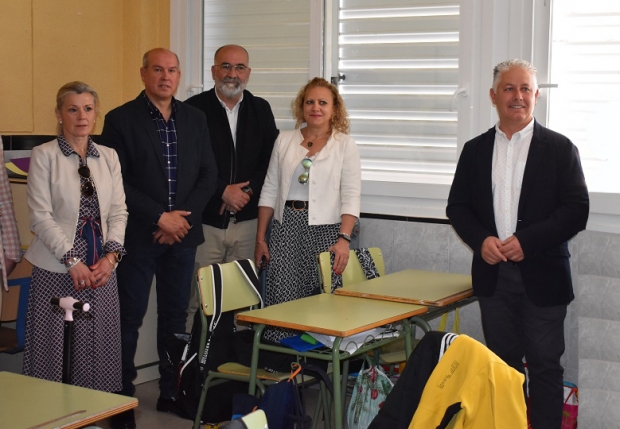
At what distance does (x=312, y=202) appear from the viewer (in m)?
4.48

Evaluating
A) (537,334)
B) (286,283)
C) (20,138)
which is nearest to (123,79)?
(20,138)

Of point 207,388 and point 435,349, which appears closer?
point 435,349

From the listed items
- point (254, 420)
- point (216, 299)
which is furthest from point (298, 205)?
point (254, 420)

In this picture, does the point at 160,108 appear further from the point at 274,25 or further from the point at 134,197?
the point at 274,25

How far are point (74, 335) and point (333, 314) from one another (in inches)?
47.5

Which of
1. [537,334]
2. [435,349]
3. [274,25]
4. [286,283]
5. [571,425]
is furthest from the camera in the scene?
[274,25]

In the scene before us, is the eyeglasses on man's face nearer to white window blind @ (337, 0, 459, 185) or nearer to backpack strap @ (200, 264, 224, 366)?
white window blind @ (337, 0, 459, 185)

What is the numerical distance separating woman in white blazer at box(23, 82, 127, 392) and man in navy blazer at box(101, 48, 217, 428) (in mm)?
369

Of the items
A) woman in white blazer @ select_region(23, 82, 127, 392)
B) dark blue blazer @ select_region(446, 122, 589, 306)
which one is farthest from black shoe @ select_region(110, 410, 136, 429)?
dark blue blazer @ select_region(446, 122, 589, 306)

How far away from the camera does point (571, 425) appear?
13.7 feet

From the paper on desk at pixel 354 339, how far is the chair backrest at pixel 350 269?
512mm

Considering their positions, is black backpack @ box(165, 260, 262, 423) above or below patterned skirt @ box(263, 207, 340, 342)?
below

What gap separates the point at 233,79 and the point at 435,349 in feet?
8.69

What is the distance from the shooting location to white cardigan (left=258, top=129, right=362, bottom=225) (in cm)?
450
